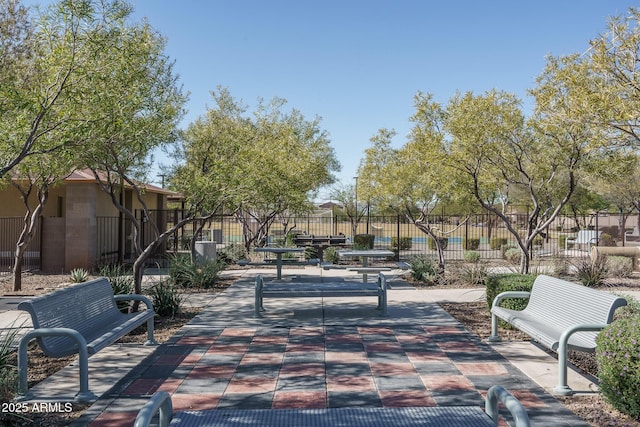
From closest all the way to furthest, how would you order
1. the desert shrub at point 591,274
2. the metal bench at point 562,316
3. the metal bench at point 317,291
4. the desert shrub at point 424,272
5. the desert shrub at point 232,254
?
the metal bench at point 562,316
the metal bench at point 317,291
the desert shrub at point 591,274
the desert shrub at point 424,272
the desert shrub at point 232,254

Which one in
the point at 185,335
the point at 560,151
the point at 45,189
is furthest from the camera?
the point at 45,189

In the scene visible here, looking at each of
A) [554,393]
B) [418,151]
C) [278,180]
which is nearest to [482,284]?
[418,151]

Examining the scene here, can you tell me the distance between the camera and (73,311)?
5.68 m

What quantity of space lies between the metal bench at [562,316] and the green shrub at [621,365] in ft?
1.68

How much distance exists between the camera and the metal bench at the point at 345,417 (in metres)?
2.99

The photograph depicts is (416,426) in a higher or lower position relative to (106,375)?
higher

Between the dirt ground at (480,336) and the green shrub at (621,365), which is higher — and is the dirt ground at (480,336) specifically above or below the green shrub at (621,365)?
below

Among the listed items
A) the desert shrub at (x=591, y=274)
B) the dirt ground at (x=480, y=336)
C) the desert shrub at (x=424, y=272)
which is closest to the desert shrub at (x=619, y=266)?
the dirt ground at (x=480, y=336)

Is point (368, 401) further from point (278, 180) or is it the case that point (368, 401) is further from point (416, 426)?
point (278, 180)

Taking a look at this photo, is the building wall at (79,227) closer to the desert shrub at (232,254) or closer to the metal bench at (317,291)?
the desert shrub at (232,254)

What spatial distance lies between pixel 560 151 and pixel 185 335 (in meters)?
8.78

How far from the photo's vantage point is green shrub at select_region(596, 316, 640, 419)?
4246 millimetres

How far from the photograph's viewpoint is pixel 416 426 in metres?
2.97

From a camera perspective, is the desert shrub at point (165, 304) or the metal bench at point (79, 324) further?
the desert shrub at point (165, 304)
